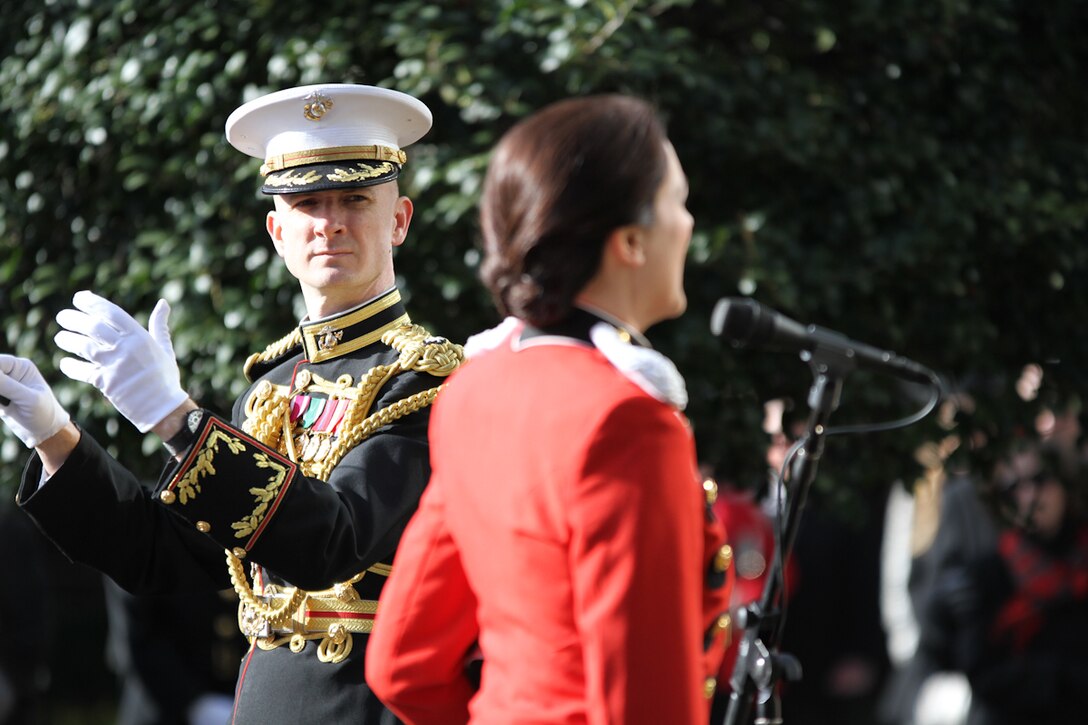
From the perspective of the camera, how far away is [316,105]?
9.04ft

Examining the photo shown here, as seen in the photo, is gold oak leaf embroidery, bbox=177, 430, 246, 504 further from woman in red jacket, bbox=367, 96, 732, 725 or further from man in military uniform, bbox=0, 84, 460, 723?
woman in red jacket, bbox=367, 96, 732, 725

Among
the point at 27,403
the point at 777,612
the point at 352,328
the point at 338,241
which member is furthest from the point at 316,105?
the point at 777,612

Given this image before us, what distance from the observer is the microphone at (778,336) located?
6.24ft

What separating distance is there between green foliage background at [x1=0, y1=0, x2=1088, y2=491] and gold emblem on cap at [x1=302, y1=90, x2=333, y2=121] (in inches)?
38.6

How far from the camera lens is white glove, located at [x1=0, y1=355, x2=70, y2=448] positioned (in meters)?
2.43

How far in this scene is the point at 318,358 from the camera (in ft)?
9.14

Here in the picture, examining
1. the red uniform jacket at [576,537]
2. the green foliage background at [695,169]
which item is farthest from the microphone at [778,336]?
the green foliage background at [695,169]

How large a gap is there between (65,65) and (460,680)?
268cm

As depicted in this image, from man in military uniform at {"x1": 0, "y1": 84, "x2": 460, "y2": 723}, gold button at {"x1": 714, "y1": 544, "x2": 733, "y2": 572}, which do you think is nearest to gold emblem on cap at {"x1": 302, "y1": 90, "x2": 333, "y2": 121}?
man in military uniform at {"x1": 0, "y1": 84, "x2": 460, "y2": 723}

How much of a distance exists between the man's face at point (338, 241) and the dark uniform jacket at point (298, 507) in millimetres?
39

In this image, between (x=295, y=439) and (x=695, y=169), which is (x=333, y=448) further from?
(x=695, y=169)

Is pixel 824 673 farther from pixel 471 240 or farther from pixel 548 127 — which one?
pixel 548 127

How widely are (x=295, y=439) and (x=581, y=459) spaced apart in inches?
46.4

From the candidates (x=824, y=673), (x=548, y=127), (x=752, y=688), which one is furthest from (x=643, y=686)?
(x=824, y=673)
